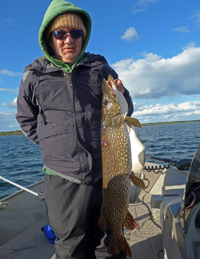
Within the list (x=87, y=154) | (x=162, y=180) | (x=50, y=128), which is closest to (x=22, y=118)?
(x=50, y=128)

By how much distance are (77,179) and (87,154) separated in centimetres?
26

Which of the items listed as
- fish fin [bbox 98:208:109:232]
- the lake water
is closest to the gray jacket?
fish fin [bbox 98:208:109:232]

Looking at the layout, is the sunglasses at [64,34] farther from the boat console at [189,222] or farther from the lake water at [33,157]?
the boat console at [189,222]

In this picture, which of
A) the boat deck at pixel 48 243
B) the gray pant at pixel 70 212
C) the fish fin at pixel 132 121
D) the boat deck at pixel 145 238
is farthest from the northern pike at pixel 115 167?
the boat deck at pixel 48 243

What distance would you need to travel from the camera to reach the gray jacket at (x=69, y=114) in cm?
191

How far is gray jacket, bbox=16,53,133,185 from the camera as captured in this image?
75.2 inches

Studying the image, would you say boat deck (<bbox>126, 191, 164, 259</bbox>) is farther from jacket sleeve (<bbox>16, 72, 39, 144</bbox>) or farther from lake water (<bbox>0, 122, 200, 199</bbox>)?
jacket sleeve (<bbox>16, 72, 39, 144</bbox>)

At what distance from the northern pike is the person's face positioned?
518 millimetres

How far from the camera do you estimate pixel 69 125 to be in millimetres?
1939

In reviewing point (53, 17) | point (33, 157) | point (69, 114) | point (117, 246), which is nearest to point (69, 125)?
point (69, 114)

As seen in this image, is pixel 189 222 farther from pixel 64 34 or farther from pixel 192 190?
pixel 64 34

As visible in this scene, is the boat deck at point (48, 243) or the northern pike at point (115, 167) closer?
the northern pike at point (115, 167)

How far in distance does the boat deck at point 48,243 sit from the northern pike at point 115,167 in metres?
1.35

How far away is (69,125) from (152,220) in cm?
325
